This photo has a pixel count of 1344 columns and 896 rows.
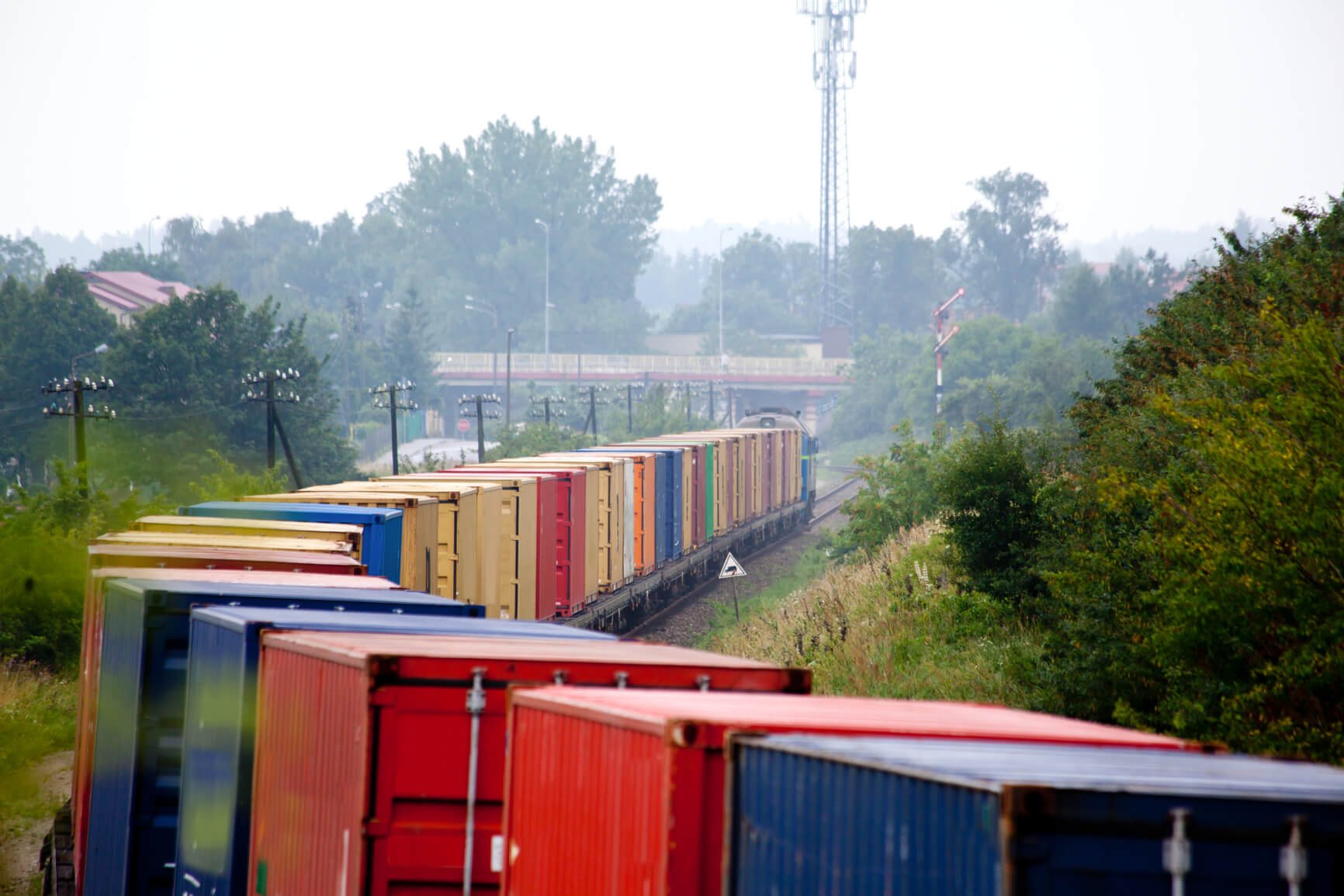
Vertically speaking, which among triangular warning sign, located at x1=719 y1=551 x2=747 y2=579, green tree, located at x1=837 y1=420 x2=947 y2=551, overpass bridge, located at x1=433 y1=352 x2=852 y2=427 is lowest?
triangular warning sign, located at x1=719 y1=551 x2=747 y2=579

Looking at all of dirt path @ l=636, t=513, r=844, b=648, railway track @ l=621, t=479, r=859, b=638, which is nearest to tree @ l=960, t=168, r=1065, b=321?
railway track @ l=621, t=479, r=859, b=638

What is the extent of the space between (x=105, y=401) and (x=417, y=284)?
89053 millimetres

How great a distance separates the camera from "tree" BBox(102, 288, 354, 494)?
203ft

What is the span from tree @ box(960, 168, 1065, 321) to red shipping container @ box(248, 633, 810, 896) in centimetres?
16002

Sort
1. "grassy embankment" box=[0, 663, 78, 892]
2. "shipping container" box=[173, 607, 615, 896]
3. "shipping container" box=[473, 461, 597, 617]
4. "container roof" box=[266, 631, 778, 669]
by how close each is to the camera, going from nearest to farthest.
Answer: "container roof" box=[266, 631, 778, 669] → "shipping container" box=[173, 607, 615, 896] → "grassy embankment" box=[0, 663, 78, 892] → "shipping container" box=[473, 461, 597, 617]

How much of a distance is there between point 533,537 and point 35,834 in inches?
358

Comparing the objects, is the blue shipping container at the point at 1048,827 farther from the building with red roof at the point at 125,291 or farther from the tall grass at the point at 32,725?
the building with red roof at the point at 125,291

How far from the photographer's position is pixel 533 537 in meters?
24.4

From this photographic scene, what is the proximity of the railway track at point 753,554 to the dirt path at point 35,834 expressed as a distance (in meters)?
12.1

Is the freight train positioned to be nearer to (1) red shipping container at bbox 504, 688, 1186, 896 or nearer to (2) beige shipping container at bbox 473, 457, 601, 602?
(1) red shipping container at bbox 504, 688, 1186, 896

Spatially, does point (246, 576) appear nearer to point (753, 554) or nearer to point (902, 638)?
point (902, 638)

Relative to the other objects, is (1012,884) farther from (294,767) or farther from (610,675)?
(294,767)

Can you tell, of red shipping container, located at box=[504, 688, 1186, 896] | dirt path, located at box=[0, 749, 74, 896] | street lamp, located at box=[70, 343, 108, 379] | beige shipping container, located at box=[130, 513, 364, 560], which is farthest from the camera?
street lamp, located at box=[70, 343, 108, 379]

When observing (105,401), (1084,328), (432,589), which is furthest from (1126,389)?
(1084,328)
